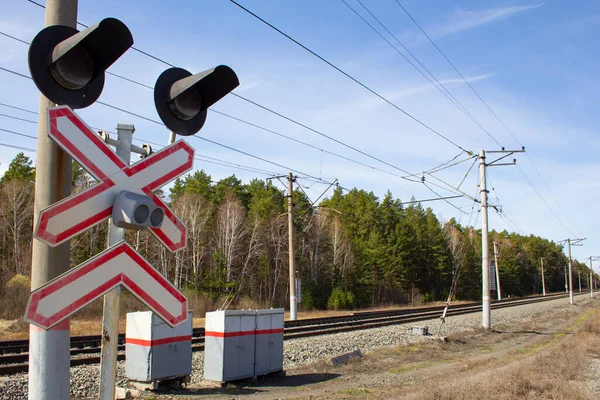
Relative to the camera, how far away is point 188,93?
3539 millimetres

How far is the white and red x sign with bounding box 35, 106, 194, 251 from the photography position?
2582 millimetres

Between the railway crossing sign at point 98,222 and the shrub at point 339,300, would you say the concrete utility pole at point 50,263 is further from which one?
the shrub at point 339,300

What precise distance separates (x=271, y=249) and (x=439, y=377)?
49.4 metres

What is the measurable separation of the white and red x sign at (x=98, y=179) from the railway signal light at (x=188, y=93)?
386 millimetres

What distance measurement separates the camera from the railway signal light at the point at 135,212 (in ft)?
9.17

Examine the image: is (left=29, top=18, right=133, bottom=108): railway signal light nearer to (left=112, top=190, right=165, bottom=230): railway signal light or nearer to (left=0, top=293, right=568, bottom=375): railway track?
(left=112, top=190, right=165, bottom=230): railway signal light

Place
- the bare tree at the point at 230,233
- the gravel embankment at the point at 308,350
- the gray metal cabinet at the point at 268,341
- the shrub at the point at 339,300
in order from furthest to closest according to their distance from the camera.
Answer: the bare tree at the point at 230,233 < the shrub at the point at 339,300 < the gray metal cabinet at the point at 268,341 < the gravel embankment at the point at 308,350

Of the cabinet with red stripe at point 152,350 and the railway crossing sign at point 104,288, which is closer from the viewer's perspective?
the railway crossing sign at point 104,288

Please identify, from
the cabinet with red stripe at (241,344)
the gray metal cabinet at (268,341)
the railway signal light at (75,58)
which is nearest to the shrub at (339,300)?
the gray metal cabinet at (268,341)

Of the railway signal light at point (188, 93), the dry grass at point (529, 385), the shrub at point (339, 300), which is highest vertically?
the railway signal light at point (188, 93)

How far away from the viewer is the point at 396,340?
21016 mm

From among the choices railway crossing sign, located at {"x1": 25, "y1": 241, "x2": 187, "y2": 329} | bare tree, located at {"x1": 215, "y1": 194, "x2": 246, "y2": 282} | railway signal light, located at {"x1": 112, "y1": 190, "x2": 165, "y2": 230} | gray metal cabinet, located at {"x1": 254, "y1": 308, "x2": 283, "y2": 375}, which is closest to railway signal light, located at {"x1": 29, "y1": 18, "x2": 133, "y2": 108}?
railway signal light, located at {"x1": 112, "y1": 190, "x2": 165, "y2": 230}

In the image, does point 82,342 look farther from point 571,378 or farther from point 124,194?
point 124,194

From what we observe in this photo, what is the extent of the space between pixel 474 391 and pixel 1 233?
161 feet
